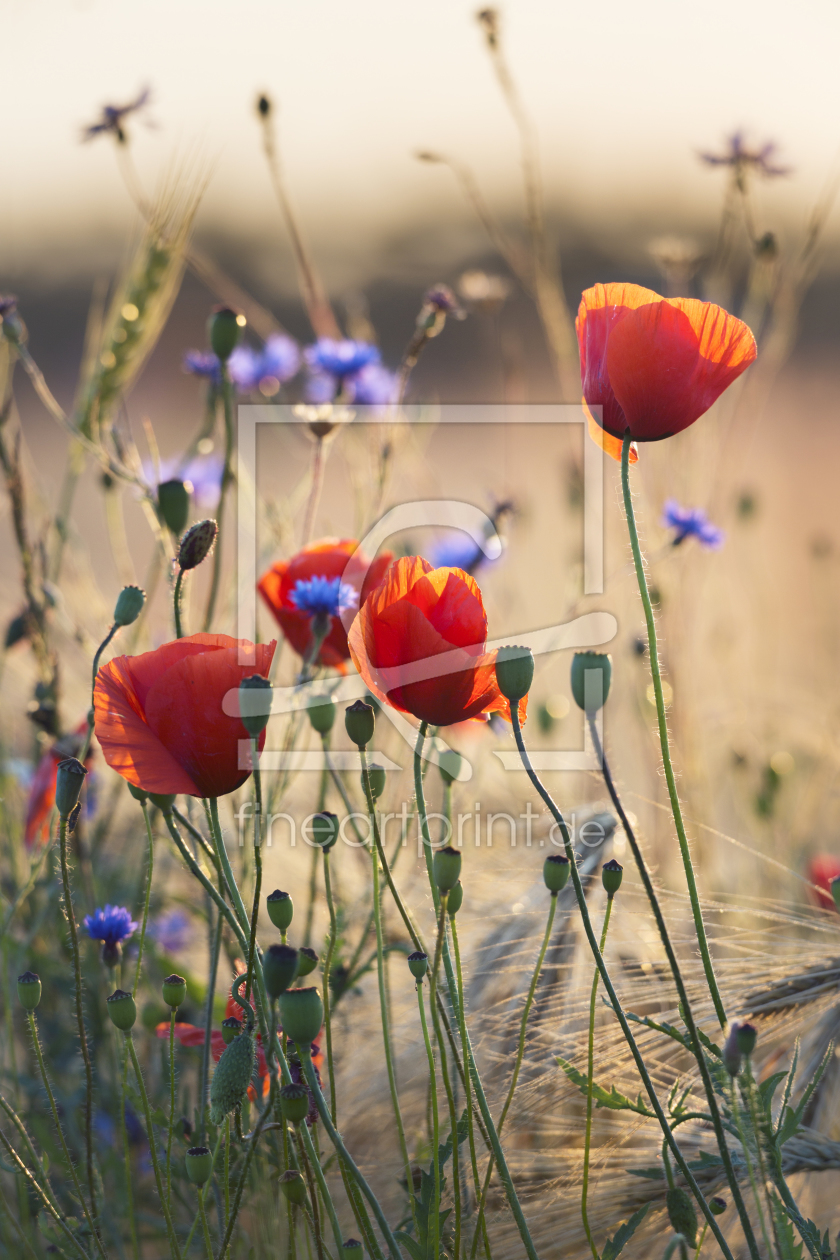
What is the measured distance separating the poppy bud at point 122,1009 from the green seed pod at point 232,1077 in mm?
113

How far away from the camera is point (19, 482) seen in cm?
113

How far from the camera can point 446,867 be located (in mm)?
696

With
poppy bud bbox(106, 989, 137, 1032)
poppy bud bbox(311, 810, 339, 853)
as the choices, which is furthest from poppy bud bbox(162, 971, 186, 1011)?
poppy bud bbox(311, 810, 339, 853)

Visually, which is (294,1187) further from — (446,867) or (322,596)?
(322,596)

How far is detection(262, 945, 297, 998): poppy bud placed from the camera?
59cm

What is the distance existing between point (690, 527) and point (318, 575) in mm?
542

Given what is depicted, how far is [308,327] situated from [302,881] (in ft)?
24.5

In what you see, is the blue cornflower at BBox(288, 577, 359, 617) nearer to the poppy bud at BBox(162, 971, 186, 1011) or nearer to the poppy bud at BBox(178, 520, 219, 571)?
the poppy bud at BBox(178, 520, 219, 571)

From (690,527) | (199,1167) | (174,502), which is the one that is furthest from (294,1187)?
(690,527)

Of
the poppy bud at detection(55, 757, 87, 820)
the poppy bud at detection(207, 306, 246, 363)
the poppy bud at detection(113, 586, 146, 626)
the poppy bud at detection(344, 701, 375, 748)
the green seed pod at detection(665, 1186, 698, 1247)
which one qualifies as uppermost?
the poppy bud at detection(207, 306, 246, 363)

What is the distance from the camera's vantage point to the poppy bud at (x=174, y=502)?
929mm

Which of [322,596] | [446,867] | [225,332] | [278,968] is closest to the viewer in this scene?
[278,968]

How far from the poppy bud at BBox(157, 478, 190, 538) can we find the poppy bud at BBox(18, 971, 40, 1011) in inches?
15.2

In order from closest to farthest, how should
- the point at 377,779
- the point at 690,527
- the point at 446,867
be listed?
the point at 446,867 → the point at 377,779 → the point at 690,527
